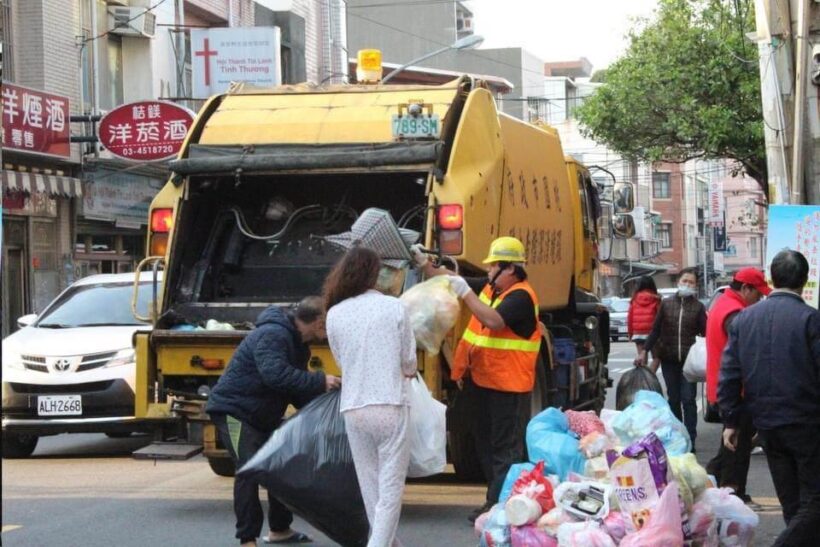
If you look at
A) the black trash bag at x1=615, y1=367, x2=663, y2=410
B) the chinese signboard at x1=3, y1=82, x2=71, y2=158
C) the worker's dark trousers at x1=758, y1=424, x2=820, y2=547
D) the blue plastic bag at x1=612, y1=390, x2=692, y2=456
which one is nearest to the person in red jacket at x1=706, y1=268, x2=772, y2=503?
the blue plastic bag at x1=612, y1=390, x2=692, y2=456

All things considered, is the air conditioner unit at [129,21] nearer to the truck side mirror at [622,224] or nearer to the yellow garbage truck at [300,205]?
the truck side mirror at [622,224]

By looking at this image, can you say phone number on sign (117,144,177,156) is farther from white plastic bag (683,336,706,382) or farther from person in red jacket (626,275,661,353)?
white plastic bag (683,336,706,382)

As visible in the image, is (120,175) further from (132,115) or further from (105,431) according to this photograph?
(105,431)

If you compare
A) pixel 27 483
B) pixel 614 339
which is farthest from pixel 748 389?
pixel 614 339

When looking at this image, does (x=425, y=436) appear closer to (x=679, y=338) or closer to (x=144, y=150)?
(x=679, y=338)

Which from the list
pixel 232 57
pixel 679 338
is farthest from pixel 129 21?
pixel 679 338

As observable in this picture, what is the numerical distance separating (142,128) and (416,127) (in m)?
13.0

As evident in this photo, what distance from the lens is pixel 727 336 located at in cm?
845

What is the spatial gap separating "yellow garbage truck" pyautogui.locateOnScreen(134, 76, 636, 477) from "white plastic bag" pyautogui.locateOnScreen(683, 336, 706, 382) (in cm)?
149

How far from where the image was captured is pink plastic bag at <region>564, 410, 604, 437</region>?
7.62 m

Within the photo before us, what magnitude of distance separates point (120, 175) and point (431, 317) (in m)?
18.3

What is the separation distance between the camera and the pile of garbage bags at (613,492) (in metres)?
6.42

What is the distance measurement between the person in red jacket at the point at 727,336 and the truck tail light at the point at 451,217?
1.72 m

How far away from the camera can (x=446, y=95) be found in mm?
9469
